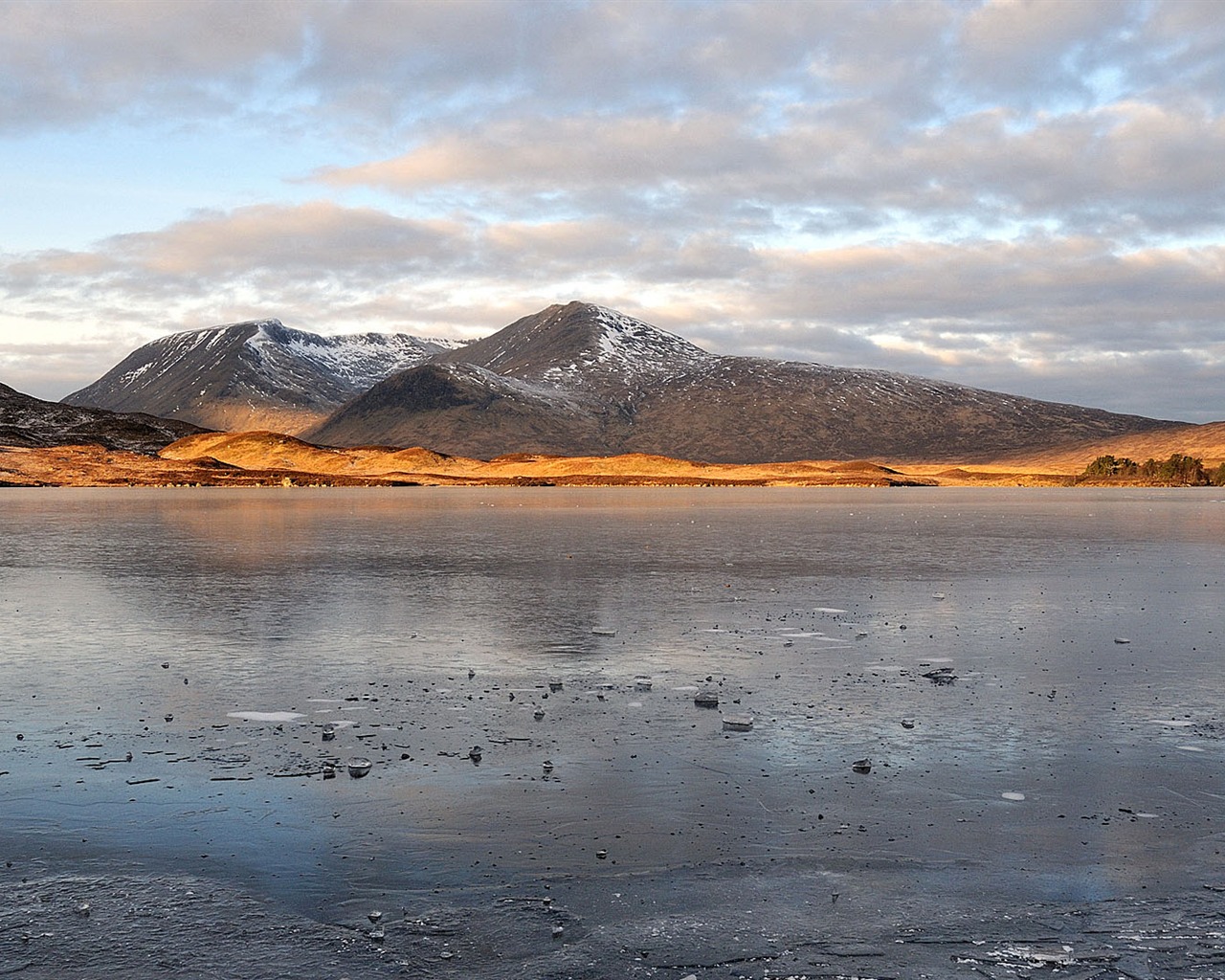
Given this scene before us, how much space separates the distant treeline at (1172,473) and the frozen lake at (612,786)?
559ft

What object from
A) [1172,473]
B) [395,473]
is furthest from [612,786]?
[1172,473]

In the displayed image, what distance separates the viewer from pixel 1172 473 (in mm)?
179125

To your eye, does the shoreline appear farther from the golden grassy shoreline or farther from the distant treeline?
the distant treeline

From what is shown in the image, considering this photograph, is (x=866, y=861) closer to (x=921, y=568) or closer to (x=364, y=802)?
(x=364, y=802)

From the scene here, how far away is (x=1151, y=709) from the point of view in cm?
1420

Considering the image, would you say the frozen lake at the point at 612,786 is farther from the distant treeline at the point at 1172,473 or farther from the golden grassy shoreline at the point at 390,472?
the distant treeline at the point at 1172,473

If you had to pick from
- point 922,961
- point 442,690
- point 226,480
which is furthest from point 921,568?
point 226,480

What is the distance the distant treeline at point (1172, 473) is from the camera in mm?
175875

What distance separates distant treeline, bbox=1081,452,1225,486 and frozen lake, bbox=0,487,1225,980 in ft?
559

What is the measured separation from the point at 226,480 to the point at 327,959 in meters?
156

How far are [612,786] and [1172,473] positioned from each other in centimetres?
19208

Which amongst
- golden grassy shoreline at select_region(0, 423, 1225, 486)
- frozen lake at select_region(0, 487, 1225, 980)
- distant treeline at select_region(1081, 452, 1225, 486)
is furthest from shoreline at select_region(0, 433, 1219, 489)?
frozen lake at select_region(0, 487, 1225, 980)

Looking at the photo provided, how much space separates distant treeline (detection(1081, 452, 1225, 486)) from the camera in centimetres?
17588

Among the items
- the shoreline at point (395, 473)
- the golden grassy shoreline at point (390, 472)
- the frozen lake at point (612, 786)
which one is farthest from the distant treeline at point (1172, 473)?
the frozen lake at point (612, 786)
